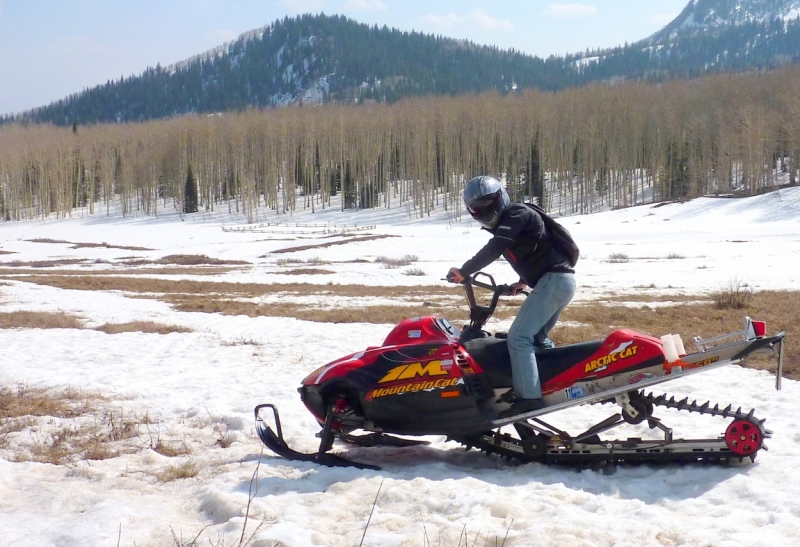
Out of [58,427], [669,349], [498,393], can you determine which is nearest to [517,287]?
[498,393]

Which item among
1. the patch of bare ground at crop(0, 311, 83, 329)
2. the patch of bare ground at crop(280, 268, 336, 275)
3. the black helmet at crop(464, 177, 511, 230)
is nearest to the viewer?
the black helmet at crop(464, 177, 511, 230)

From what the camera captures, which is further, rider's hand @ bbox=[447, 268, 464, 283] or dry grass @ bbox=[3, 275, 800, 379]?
dry grass @ bbox=[3, 275, 800, 379]

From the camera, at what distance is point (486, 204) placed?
5.46 m

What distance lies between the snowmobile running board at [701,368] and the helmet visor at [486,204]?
160cm

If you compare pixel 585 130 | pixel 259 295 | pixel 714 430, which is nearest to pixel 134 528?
pixel 714 430

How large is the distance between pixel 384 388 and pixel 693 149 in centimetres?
7766

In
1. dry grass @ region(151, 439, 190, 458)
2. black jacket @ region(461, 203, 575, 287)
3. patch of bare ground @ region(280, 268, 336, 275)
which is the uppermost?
black jacket @ region(461, 203, 575, 287)

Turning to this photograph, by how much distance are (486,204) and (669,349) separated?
69.8 inches

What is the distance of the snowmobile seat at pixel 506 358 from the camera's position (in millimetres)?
5430

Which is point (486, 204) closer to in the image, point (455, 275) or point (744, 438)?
point (455, 275)

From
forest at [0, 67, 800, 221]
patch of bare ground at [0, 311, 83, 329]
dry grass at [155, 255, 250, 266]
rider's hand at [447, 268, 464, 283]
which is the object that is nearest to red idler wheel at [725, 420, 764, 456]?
rider's hand at [447, 268, 464, 283]

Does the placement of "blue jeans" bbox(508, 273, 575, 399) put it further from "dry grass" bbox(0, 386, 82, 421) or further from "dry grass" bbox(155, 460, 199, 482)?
"dry grass" bbox(0, 386, 82, 421)

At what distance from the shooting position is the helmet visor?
17.8 feet

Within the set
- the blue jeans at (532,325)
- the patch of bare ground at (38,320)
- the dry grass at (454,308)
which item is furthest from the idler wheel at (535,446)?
the patch of bare ground at (38,320)
